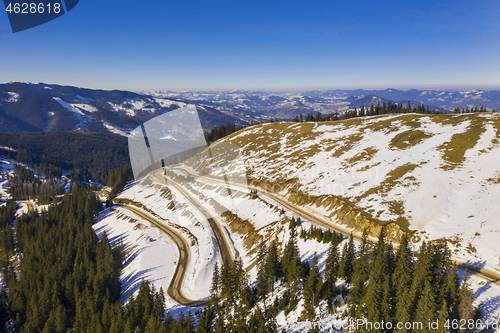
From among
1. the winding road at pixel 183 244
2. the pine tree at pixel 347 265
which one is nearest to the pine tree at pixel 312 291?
the pine tree at pixel 347 265

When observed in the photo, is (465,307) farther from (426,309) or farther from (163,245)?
(163,245)

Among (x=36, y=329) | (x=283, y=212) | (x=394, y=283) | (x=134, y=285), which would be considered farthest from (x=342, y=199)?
(x=36, y=329)

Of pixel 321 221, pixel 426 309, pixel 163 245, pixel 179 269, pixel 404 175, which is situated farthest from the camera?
pixel 163 245

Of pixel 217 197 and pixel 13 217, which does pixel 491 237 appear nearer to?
pixel 217 197

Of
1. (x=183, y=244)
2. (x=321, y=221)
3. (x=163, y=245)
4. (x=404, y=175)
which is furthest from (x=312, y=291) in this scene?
(x=163, y=245)

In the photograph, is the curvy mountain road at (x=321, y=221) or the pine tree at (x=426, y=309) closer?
the pine tree at (x=426, y=309)

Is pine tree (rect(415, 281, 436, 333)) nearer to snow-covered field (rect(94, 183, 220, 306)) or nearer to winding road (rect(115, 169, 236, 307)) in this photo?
winding road (rect(115, 169, 236, 307))

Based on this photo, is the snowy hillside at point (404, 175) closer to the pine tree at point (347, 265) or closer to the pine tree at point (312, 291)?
the pine tree at point (347, 265)

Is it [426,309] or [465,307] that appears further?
[426,309]

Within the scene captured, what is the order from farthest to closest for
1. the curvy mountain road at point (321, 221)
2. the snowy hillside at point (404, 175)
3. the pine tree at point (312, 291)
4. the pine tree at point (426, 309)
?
1. the snowy hillside at point (404, 175)
2. the pine tree at point (312, 291)
3. the curvy mountain road at point (321, 221)
4. the pine tree at point (426, 309)

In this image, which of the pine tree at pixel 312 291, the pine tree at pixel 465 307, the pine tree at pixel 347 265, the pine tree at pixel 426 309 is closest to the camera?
the pine tree at pixel 426 309

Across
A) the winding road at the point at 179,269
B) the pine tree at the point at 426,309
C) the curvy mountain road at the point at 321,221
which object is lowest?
the winding road at the point at 179,269
